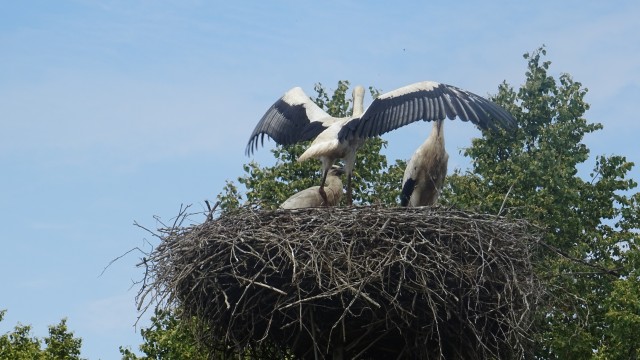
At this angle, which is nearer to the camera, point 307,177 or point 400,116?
point 400,116

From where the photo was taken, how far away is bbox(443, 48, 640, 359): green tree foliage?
831 inches

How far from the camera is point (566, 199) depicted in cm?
2438

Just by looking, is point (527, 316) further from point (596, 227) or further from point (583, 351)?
point (596, 227)

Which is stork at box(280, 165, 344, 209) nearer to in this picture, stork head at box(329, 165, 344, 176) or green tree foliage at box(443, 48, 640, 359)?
stork head at box(329, 165, 344, 176)

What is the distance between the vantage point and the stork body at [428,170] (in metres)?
14.7

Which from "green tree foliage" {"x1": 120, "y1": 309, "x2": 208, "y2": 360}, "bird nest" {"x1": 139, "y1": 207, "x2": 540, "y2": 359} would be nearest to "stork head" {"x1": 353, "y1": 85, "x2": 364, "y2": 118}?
"bird nest" {"x1": 139, "y1": 207, "x2": 540, "y2": 359}

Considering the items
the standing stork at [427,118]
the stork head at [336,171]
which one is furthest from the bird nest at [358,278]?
the stork head at [336,171]

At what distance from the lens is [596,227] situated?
24.8 metres

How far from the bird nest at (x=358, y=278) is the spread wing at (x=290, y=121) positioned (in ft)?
8.42

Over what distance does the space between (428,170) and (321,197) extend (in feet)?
3.49

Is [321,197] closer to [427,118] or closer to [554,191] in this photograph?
[427,118]

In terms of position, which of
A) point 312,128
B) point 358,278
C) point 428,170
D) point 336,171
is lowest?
point 358,278

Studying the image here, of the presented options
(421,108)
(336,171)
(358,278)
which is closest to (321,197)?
(336,171)

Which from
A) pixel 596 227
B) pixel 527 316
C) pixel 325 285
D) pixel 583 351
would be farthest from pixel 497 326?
pixel 596 227
